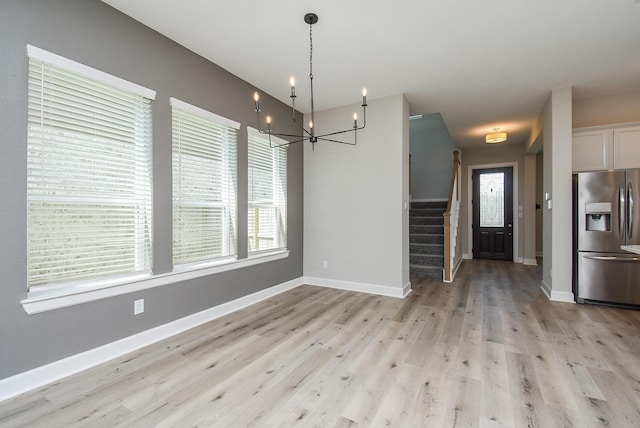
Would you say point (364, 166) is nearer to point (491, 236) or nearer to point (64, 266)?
point (64, 266)

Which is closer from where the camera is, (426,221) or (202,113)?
(202,113)

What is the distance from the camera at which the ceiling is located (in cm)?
237

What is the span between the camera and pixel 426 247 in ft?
17.9

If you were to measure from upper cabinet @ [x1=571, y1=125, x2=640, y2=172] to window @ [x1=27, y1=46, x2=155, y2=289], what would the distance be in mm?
5291

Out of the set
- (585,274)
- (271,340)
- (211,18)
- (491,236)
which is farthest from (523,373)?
(491,236)

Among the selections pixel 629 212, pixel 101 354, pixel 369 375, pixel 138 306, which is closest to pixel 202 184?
pixel 138 306

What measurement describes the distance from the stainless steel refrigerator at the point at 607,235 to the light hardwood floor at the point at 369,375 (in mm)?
282

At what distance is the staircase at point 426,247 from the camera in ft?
17.2

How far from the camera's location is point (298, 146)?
15.4ft

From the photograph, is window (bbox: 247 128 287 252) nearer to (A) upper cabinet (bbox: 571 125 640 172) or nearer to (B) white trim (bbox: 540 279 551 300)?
(B) white trim (bbox: 540 279 551 300)

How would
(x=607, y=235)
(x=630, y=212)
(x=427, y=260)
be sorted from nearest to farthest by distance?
(x=630, y=212), (x=607, y=235), (x=427, y=260)

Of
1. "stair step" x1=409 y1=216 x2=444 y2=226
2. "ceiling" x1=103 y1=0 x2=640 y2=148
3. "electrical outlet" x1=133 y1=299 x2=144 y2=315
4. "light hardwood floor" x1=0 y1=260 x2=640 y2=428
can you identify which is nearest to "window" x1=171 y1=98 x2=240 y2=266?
"electrical outlet" x1=133 y1=299 x2=144 y2=315

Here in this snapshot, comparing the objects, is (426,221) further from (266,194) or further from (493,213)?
(266,194)

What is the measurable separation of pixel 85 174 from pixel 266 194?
2128 millimetres
